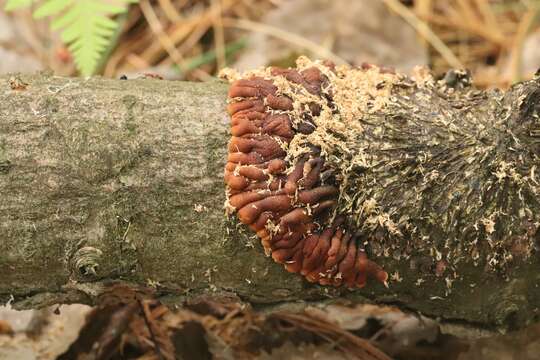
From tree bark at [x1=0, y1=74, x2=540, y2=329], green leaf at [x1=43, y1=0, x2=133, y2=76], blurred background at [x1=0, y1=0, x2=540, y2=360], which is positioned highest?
blurred background at [x1=0, y1=0, x2=540, y2=360]

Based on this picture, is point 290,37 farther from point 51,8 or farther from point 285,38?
point 51,8

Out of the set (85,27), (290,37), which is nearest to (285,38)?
(290,37)

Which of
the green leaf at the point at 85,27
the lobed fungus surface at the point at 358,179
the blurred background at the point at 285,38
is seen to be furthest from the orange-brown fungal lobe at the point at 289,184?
the blurred background at the point at 285,38

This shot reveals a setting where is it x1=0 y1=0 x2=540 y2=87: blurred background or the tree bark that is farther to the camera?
x1=0 y1=0 x2=540 y2=87: blurred background

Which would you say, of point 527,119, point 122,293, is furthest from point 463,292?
point 122,293

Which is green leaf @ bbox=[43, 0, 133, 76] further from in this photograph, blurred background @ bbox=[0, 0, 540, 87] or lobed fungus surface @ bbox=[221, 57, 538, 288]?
blurred background @ bbox=[0, 0, 540, 87]

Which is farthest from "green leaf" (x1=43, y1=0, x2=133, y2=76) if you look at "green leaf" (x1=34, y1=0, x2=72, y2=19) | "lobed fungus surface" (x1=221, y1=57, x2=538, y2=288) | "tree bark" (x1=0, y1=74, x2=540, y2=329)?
"lobed fungus surface" (x1=221, y1=57, x2=538, y2=288)

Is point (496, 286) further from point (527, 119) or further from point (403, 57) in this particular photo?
point (403, 57)
